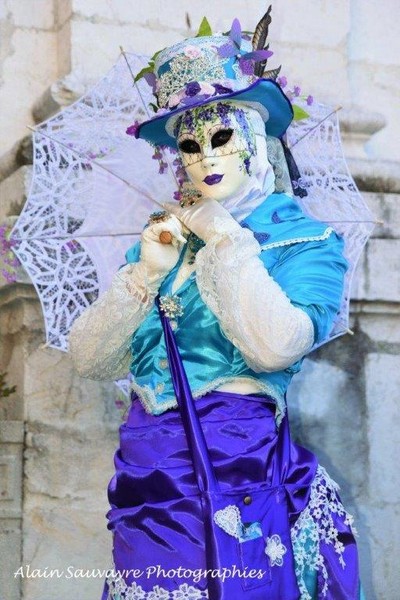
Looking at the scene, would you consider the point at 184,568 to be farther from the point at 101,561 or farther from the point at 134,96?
the point at 134,96

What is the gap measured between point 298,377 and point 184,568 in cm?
143

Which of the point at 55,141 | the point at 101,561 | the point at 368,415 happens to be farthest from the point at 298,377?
the point at 55,141

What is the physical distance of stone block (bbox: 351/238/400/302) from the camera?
410 cm

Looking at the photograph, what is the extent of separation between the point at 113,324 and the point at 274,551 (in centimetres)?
64

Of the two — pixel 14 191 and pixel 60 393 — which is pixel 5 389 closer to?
pixel 60 393

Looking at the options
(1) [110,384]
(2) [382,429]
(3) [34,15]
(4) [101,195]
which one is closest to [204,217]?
(4) [101,195]

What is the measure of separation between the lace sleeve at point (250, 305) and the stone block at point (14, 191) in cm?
133

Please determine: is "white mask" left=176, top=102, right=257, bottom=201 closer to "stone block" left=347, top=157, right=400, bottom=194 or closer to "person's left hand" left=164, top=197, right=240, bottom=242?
"person's left hand" left=164, top=197, right=240, bottom=242

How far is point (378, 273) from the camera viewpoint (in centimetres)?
413

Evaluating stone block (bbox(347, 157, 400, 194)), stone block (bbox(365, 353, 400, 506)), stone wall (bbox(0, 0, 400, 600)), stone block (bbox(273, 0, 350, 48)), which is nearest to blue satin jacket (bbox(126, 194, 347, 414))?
stone wall (bbox(0, 0, 400, 600))

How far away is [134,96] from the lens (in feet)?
11.6

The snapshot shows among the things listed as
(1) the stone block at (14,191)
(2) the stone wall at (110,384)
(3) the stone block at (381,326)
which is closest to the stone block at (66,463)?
(2) the stone wall at (110,384)

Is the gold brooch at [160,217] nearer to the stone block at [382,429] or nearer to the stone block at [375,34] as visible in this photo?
the stone block at [382,429]

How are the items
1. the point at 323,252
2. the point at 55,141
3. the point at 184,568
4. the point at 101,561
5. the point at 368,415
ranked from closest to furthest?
the point at 184,568 < the point at 323,252 < the point at 55,141 < the point at 101,561 < the point at 368,415
